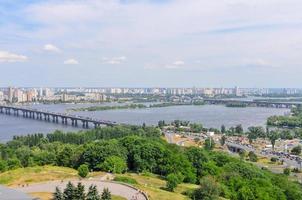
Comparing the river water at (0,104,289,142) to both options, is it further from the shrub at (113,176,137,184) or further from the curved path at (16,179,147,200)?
the curved path at (16,179,147,200)

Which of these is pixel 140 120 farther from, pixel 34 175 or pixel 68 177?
pixel 68 177

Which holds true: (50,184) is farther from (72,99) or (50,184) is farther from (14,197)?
(72,99)

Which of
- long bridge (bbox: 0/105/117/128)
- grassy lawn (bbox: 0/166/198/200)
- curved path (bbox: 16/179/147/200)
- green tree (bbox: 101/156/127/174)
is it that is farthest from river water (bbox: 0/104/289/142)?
curved path (bbox: 16/179/147/200)

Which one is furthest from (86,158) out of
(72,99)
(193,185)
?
(72,99)

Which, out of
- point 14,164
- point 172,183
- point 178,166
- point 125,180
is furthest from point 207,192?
point 14,164

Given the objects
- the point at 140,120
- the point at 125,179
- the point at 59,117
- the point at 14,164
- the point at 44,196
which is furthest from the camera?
the point at 59,117
